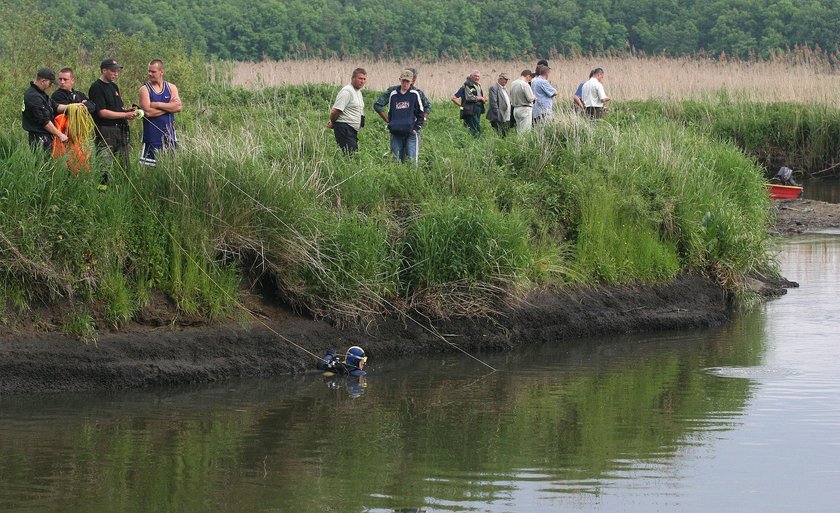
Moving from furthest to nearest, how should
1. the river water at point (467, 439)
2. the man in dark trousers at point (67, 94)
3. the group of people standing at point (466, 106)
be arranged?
the group of people standing at point (466, 106) < the man in dark trousers at point (67, 94) < the river water at point (467, 439)

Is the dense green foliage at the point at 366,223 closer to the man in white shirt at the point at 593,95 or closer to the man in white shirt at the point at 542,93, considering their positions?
the man in white shirt at the point at 542,93

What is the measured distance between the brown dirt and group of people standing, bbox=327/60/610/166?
3.99m

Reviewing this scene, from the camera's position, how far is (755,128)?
108 ft

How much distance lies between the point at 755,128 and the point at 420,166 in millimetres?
19302

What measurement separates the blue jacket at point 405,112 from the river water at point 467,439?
372 centimetres

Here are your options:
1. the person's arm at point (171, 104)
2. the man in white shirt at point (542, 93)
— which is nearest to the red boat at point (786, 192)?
the man in white shirt at point (542, 93)

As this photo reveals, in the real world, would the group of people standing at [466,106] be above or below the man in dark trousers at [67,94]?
below

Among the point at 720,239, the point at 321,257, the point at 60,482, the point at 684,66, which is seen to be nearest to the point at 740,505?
the point at 60,482

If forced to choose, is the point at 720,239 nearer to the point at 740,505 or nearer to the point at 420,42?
the point at 740,505

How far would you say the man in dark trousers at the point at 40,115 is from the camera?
1320 centimetres

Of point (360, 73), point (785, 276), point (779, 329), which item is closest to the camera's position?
point (779, 329)

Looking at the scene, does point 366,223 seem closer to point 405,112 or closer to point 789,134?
point 405,112

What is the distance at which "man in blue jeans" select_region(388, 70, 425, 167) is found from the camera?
16750 mm

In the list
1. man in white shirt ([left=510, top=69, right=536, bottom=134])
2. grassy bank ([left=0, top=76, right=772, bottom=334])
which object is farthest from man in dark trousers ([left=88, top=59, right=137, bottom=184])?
man in white shirt ([left=510, top=69, right=536, bottom=134])
